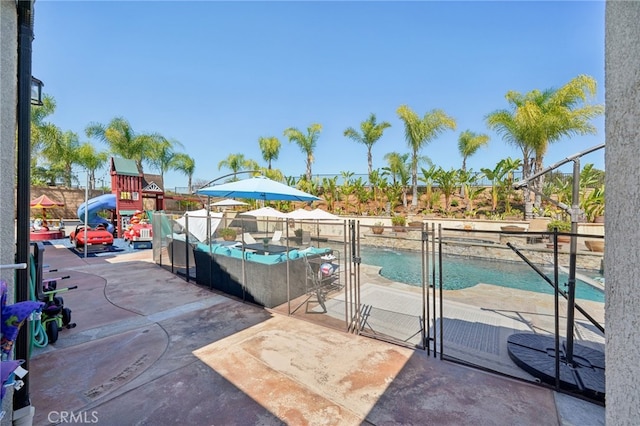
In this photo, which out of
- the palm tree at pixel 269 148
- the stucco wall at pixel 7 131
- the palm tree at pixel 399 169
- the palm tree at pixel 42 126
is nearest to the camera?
the stucco wall at pixel 7 131

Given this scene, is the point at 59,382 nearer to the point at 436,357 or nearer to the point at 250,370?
the point at 250,370

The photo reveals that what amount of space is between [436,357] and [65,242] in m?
18.8

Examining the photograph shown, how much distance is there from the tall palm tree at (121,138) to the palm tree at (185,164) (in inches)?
246

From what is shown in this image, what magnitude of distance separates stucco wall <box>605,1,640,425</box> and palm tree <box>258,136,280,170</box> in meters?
27.8

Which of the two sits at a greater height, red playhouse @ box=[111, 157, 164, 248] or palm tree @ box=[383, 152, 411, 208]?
palm tree @ box=[383, 152, 411, 208]

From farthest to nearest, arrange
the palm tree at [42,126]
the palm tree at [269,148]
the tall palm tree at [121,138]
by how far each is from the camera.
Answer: the palm tree at [269,148] → the tall palm tree at [121,138] → the palm tree at [42,126]

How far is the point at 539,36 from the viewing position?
7621 mm

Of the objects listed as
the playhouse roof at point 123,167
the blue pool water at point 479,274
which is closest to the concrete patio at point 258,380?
the blue pool water at point 479,274

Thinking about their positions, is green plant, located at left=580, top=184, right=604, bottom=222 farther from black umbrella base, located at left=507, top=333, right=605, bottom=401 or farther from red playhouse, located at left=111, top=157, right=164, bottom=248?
red playhouse, located at left=111, top=157, right=164, bottom=248

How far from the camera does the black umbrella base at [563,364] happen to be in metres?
2.88

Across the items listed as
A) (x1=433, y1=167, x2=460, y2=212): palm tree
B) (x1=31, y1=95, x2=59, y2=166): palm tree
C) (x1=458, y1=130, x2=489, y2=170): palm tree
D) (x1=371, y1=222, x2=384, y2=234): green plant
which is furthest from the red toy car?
(x1=458, y1=130, x2=489, y2=170): palm tree

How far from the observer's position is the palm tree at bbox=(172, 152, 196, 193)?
30828 mm

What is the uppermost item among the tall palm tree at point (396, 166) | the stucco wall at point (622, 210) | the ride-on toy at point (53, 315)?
the tall palm tree at point (396, 166)

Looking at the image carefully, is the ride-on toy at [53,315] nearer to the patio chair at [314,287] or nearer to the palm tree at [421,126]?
the patio chair at [314,287]
